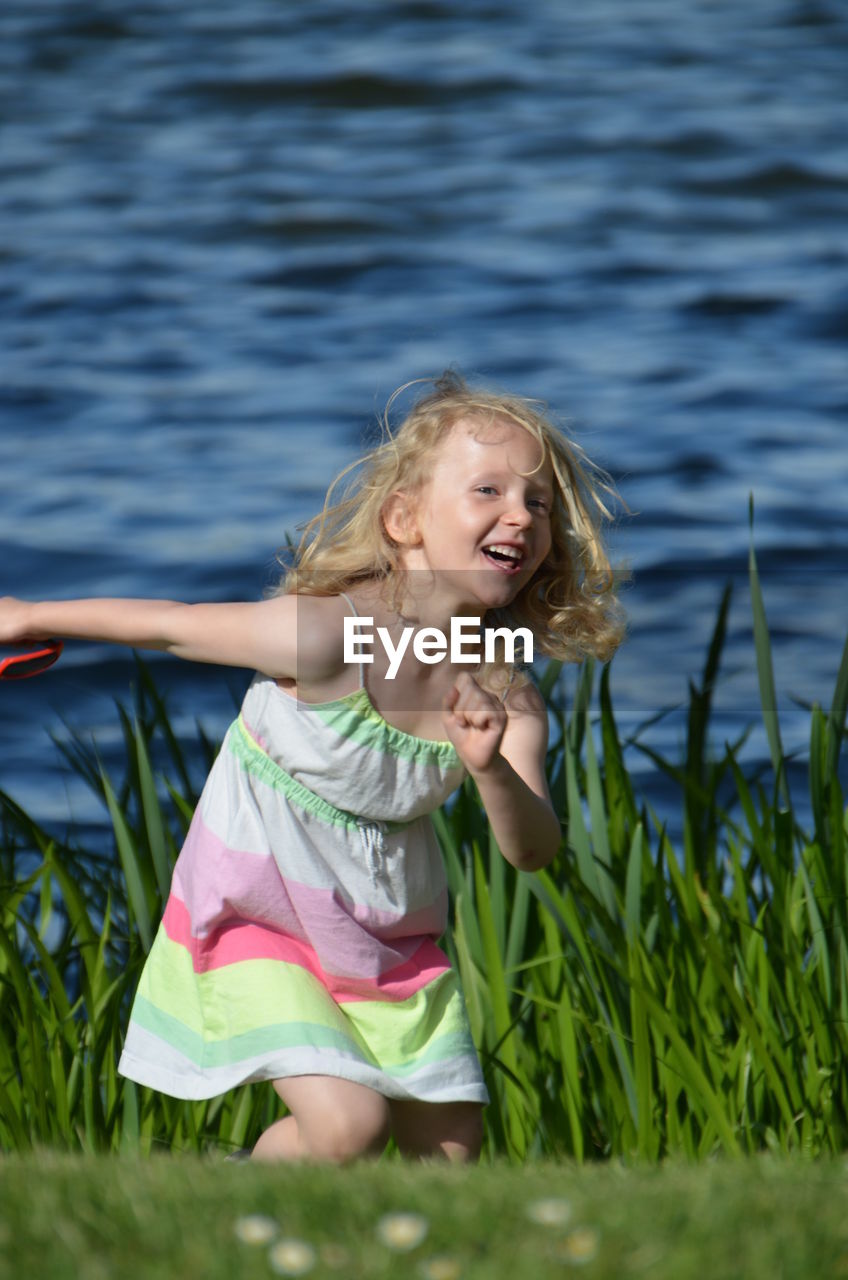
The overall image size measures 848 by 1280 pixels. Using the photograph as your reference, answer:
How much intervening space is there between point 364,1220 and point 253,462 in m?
7.48

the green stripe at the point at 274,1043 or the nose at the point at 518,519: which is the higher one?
the nose at the point at 518,519

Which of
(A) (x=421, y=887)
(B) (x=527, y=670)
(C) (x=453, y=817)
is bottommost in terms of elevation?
(C) (x=453, y=817)

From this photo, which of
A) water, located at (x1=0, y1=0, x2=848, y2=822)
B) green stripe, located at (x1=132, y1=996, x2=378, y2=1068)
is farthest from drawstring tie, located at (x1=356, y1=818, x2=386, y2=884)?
water, located at (x1=0, y1=0, x2=848, y2=822)

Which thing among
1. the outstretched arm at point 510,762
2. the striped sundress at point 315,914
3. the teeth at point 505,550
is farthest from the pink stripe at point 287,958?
the teeth at point 505,550

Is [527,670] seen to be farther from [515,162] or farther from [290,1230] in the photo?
[515,162]

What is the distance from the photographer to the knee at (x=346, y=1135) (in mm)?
2240

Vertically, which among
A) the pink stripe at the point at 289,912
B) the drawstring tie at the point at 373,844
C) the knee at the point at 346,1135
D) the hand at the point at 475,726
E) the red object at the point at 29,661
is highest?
the hand at the point at 475,726

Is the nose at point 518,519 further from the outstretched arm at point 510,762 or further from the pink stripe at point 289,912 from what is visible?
the pink stripe at point 289,912

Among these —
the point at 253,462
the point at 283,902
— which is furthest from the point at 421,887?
the point at 253,462

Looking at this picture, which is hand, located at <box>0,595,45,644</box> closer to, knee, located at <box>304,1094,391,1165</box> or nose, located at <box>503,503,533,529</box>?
nose, located at <box>503,503,533,529</box>

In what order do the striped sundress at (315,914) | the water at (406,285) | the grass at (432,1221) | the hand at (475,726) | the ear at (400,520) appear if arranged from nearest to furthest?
1. the grass at (432,1221)
2. the hand at (475,726)
3. the striped sundress at (315,914)
4. the ear at (400,520)
5. the water at (406,285)

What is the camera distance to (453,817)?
3.09 meters

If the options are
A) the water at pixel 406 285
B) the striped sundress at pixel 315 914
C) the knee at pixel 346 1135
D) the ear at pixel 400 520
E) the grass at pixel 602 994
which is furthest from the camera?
the water at pixel 406 285

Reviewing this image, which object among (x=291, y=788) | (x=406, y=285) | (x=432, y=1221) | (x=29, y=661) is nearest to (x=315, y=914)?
(x=291, y=788)
